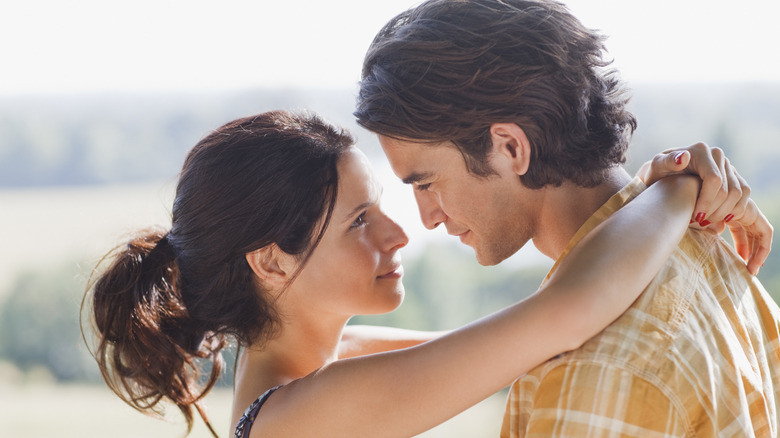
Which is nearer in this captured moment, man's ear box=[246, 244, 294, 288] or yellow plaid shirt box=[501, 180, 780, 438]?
yellow plaid shirt box=[501, 180, 780, 438]

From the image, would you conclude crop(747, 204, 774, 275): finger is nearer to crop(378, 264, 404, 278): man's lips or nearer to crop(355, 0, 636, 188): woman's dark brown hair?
crop(355, 0, 636, 188): woman's dark brown hair

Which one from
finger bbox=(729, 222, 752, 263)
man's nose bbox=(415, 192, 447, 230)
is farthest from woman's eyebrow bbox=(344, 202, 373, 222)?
finger bbox=(729, 222, 752, 263)

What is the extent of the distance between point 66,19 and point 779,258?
8.16ft

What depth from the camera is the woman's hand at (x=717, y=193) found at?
1169mm

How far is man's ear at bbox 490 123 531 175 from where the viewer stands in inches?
51.8

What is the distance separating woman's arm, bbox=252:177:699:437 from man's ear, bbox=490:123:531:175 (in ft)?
0.76

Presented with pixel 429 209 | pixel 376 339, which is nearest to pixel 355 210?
pixel 429 209

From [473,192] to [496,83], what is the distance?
0.66 ft

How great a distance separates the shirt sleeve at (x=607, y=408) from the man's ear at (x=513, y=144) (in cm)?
45

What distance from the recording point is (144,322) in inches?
61.3

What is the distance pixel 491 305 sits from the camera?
2678 mm

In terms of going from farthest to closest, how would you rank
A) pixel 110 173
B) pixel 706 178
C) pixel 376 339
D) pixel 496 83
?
pixel 110 173 → pixel 376 339 → pixel 496 83 → pixel 706 178

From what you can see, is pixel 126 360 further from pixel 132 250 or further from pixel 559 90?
pixel 559 90

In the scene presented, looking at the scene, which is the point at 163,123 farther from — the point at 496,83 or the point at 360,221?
the point at 496,83
